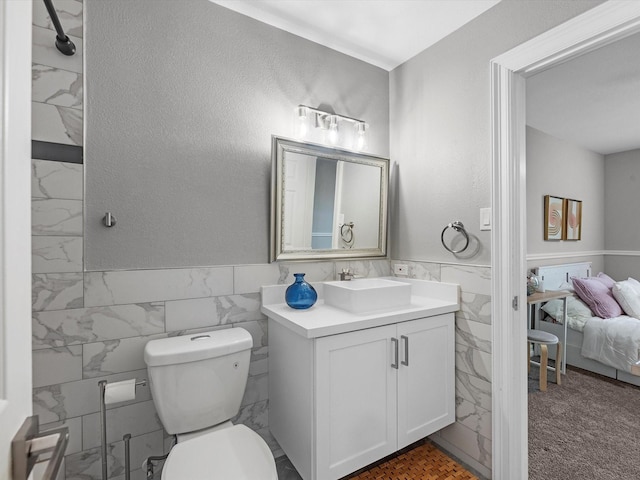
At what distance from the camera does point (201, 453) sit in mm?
1227

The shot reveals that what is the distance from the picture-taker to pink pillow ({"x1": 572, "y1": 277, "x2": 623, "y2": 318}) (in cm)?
316

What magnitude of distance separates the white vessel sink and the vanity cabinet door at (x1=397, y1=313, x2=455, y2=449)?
14 centimetres

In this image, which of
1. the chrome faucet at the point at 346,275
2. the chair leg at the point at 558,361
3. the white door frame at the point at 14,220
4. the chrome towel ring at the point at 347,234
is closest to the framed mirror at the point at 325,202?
the chrome towel ring at the point at 347,234

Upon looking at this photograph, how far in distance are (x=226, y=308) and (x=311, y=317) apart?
0.47 m

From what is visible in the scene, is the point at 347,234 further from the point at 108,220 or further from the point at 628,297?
the point at 628,297

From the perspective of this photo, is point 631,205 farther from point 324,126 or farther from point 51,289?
point 51,289

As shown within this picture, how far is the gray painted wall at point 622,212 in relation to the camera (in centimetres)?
422

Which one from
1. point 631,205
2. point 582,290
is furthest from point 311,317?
point 631,205

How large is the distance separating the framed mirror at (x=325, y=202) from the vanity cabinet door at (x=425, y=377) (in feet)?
2.10

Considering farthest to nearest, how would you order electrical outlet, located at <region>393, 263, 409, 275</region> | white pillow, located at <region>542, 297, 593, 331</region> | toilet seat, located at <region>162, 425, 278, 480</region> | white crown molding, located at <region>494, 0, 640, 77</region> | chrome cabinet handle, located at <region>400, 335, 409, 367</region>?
white pillow, located at <region>542, 297, 593, 331</region> < electrical outlet, located at <region>393, 263, 409, 275</region> < chrome cabinet handle, located at <region>400, 335, 409, 367</region> < white crown molding, located at <region>494, 0, 640, 77</region> < toilet seat, located at <region>162, 425, 278, 480</region>

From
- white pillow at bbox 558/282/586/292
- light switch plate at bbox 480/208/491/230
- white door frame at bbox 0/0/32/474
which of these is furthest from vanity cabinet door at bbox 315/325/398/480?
white pillow at bbox 558/282/586/292

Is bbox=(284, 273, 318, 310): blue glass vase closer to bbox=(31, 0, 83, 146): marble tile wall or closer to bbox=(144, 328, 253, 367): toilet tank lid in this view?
bbox=(144, 328, 253, 367): toilet tank lid

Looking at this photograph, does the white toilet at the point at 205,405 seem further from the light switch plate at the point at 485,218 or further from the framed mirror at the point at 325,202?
the light switch plate at the point at 485,218

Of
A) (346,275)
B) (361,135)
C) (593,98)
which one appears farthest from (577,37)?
(593,98)
